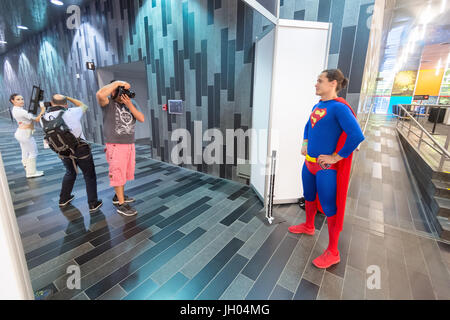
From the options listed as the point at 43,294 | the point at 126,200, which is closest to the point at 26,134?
the point at 126,200

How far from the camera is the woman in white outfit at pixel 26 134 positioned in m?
3.08

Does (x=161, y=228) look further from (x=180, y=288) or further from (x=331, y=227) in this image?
(x=331, y=227)

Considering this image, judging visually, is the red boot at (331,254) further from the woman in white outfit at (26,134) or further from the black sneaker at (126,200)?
the woman in white outfit at (26,134)

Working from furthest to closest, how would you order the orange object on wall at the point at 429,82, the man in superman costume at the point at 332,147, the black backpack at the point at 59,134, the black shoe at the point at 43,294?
1. the orange object on wall at the point at 429,82
2. the black backpack at the point at 59,134
3. the man in superman costume at the point at 332,147
4. the black shoe at the point at 43,294

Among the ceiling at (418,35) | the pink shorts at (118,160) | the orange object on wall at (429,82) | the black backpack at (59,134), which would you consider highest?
the ceiling at (418,35)

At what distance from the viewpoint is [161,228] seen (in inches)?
84.0

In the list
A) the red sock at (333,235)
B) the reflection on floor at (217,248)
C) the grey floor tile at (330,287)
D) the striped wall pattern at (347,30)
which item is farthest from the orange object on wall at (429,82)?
the grey floor tile at (330,287)

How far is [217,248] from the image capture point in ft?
6.07

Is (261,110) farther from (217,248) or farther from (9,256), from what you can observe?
(9,256)

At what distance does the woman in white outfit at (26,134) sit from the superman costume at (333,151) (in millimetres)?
4112

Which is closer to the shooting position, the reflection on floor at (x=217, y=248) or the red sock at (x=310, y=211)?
the reflection on floor at (x=217, y=248)

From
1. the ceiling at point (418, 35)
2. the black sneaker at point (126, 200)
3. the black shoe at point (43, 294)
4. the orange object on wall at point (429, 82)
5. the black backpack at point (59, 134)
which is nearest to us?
the black shoe at point (43, 294)
